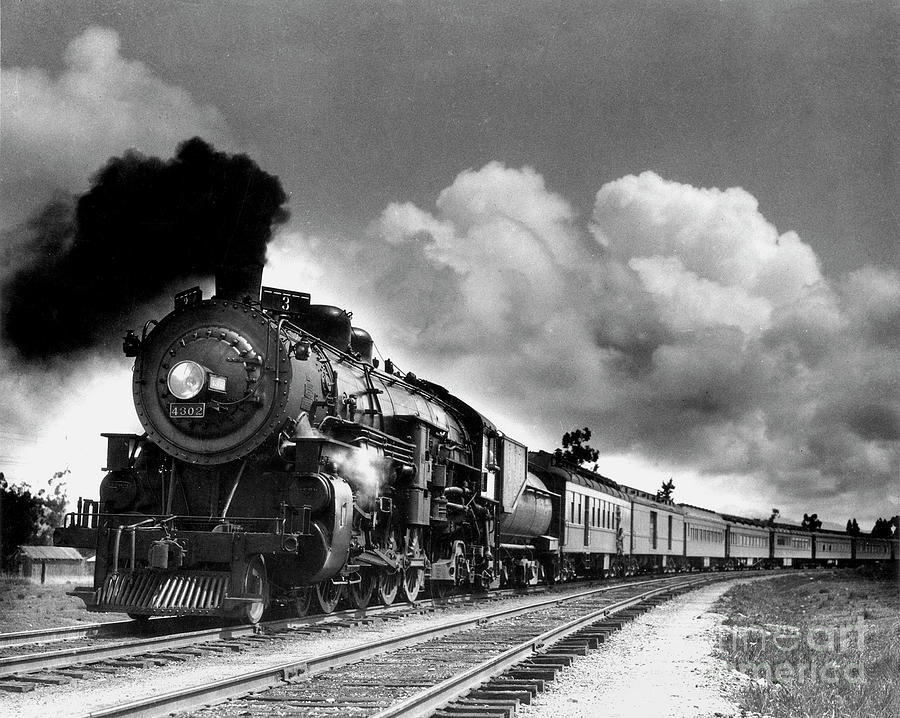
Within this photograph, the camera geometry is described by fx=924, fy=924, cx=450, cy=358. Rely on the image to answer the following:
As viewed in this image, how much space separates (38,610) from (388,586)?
17.0 feet

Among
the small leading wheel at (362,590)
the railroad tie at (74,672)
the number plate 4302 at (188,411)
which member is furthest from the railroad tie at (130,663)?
the small leading wheel at (362,590)

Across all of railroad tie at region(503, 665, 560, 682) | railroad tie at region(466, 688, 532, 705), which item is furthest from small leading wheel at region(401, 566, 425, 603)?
railroad tie at region(466, 688, 532, 705)

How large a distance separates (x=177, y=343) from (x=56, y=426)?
3283 mm

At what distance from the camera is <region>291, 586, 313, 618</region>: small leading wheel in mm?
11518

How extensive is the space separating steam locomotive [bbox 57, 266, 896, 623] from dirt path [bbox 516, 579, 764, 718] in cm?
348

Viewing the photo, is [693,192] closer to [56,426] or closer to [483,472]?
[483,472]

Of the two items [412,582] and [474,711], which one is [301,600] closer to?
[412,582]

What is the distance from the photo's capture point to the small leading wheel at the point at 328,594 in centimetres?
1201

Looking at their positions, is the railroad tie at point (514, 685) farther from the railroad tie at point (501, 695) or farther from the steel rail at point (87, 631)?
the steel rail at point (87, 631)

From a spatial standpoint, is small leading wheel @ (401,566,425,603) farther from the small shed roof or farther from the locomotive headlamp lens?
the small shed roof

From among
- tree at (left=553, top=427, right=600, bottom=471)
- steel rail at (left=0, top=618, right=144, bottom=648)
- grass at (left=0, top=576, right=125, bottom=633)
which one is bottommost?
grass at (left=0, top=576, right=125, bottom=633)

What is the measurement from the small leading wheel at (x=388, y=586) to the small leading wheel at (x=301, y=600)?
1.77 meters

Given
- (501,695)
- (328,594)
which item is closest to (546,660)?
(501,695)

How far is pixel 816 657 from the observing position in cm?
949
